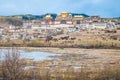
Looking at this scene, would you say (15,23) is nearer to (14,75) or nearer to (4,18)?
(4,18)

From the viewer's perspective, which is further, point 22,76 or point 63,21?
point 63,21

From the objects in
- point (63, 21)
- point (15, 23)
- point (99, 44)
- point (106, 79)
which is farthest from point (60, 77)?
point (15, 23)

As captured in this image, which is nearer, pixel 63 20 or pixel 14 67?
pixel 14 67

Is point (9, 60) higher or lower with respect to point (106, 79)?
higher

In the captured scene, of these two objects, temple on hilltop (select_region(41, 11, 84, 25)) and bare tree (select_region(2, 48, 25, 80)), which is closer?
bare tree (select_region(2, 48, 25, 80))

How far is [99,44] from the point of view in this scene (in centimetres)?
5484

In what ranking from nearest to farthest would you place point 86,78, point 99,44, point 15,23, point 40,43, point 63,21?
point 86,78
point 99,44
point 40,43
point 63,21
point 15,23

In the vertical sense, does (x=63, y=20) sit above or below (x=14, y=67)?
above

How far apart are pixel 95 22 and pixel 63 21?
41.2 feet

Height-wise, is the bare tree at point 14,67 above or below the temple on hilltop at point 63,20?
below

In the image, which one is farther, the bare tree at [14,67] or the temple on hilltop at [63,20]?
the temple on hilltop at [63,20]

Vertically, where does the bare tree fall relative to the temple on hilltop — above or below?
below

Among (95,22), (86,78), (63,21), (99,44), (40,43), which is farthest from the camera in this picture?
(63,21)

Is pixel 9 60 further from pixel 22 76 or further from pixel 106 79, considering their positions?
pixel 106 79
